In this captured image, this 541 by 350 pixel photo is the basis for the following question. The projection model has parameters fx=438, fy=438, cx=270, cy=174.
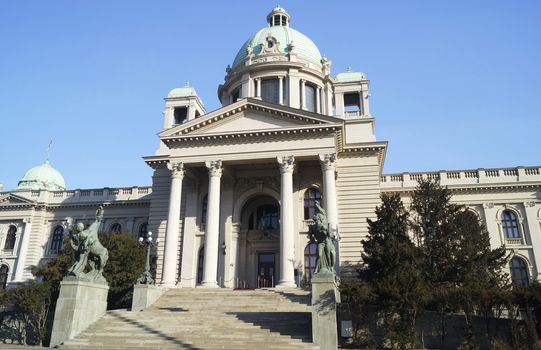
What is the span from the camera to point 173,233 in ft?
95.6

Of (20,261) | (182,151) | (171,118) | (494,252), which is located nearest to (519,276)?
(494,252)

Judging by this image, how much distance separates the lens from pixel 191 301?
24328mm

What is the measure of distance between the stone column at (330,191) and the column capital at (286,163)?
192cm

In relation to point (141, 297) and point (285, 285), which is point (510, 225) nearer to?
point (285, 285)

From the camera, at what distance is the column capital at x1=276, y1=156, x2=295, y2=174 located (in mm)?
29062

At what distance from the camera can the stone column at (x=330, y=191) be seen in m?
27.3

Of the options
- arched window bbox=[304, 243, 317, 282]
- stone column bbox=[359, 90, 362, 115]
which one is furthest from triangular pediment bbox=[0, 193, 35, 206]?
stone column bbox=[359, 90, 362, 115]

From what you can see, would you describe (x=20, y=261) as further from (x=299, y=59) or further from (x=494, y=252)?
(x=494, y=252)

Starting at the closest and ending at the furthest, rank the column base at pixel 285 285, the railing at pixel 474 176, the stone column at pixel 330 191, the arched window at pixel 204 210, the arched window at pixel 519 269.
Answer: the column base at pixel 285 285 < the stone column at pixel 330 191 < the arched window at pixel 204 210 < the arched window at pixel 519 269 < the railing at pixel 474 176

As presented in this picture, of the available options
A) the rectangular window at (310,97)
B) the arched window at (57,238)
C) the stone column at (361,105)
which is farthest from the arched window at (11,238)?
the stone column at (361,105)

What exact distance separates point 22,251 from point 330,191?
106 ft

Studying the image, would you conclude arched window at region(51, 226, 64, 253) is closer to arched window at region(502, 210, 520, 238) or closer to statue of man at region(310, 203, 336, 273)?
statue of man at region(310, 203, 336, 273)

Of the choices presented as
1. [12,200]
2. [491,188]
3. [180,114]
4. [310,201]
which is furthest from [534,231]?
[12,200]

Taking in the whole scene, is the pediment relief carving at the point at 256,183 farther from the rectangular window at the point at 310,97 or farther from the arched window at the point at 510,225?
the arched window at the point at 510,225
